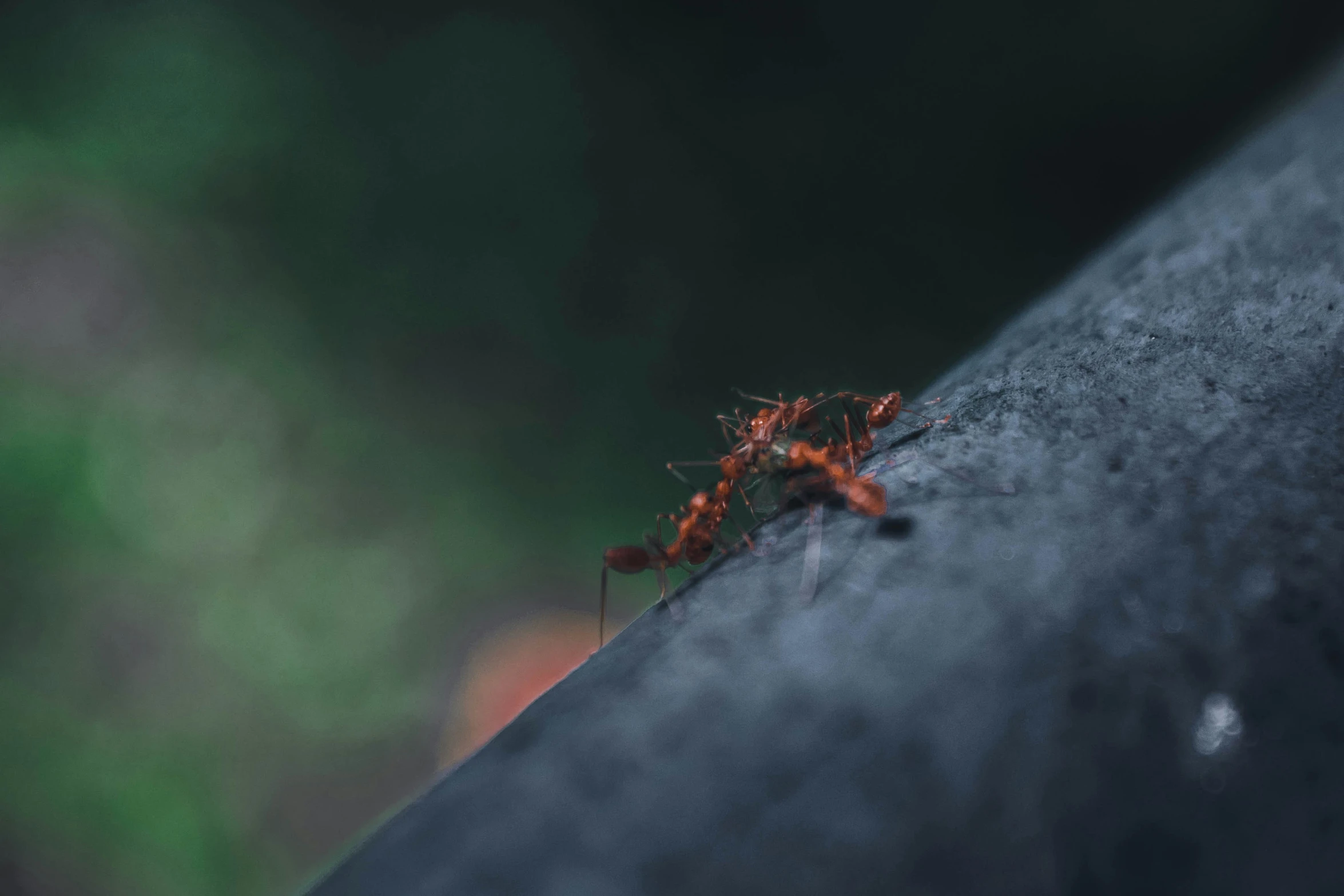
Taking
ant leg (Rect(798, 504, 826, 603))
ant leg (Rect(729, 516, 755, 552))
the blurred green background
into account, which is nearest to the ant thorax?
ant leg (Rect(729, 516, 755, 552))

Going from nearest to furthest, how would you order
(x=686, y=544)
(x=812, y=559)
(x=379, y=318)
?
(x=812, y=559)
(x=686, y=544)
(x=379, y=318)

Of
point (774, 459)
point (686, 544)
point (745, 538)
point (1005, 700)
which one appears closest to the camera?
point (1005, 700)

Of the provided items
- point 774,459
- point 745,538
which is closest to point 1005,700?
point 745,538

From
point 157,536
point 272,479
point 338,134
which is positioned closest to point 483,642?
point 272,479

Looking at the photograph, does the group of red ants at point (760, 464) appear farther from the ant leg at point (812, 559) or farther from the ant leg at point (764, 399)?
the ant leg at point (812, 559)

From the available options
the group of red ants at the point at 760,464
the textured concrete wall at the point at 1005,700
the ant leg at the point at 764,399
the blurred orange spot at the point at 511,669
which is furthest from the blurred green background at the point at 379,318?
the textured concrete wall at the point at 1005,700

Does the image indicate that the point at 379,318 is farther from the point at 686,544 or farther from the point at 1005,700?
the point at 1005,700

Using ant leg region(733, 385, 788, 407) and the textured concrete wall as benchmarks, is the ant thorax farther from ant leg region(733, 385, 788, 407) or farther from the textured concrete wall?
the textured concrete wall
